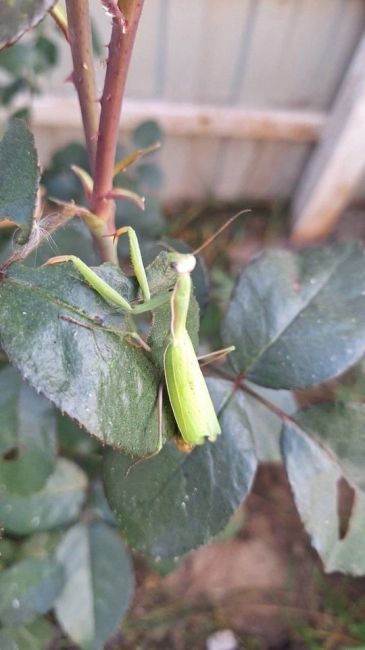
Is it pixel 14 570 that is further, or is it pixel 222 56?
pixel 222 56

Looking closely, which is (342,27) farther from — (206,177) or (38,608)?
(38,608)

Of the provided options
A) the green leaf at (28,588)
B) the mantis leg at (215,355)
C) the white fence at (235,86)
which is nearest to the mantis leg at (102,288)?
the mantis leg at (215,355)

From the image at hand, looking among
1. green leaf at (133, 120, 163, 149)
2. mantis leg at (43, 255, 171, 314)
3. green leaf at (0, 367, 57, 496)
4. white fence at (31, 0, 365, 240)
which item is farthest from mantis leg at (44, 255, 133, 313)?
white fence at (31, 0, 365, 240)

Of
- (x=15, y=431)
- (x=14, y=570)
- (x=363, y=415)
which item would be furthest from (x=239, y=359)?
(x=14, y=570)

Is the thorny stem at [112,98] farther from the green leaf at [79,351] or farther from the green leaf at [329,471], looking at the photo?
the green leaf at [329,471]

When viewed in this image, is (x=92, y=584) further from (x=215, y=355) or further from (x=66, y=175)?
(x=66, y=175)

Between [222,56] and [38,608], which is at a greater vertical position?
[222,56]

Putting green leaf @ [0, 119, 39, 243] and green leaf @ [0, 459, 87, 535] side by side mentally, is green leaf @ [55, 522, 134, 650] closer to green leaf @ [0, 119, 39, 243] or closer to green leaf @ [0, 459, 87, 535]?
green leaf @ [0, 459, 87, 535]
